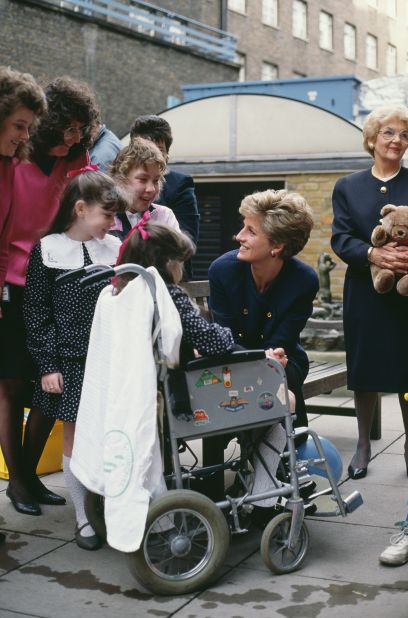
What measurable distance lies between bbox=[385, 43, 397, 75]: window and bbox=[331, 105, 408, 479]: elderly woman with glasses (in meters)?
47.6

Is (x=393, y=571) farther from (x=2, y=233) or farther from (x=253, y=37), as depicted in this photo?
(x=253, y=37)

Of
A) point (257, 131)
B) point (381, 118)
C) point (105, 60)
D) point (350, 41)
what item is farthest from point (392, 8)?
point (381, 118)

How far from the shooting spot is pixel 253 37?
36.3 meters

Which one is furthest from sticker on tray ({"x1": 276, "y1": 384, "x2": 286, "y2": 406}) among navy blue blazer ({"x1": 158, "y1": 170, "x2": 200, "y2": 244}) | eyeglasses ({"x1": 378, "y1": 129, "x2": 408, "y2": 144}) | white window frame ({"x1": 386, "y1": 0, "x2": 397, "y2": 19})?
white window frame ({"x1": 386, "y1": 0, "x2": 397, "y2": 19})

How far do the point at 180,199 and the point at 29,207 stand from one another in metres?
1.29

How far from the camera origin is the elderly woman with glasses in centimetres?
497

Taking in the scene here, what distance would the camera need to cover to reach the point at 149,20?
84.9ft

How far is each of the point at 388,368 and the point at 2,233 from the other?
2152mm

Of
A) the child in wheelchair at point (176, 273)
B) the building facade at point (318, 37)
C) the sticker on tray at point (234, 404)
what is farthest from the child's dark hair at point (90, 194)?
the building facade at point (318, 37)

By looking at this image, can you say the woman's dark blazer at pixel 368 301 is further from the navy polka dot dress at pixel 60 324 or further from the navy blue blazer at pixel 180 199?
the navy polka dot dress at pixel 60 324

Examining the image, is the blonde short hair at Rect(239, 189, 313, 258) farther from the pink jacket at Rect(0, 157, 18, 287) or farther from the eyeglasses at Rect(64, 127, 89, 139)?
the pink jacket at Rect(0, 157, 18, 287)

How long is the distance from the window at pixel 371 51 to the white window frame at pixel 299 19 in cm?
758

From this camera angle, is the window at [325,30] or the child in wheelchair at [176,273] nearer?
the child in wheelchair at [176,273]

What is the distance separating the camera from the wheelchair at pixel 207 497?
3500 millimetres
